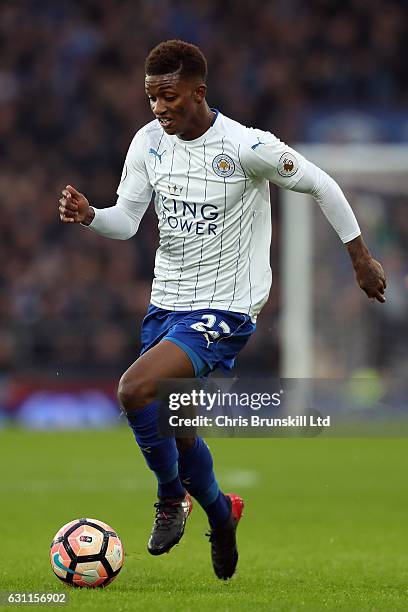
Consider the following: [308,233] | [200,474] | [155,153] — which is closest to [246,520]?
[200,474]

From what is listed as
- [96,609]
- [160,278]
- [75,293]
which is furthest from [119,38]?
[96,609]

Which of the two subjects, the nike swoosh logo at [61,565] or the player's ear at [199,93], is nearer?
the nike swoosh logo at [61,565]

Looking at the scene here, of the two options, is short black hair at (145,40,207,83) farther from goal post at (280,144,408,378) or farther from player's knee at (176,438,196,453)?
goal post at (280,144,408,378)

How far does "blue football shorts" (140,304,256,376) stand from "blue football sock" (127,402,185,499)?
11.4 inches

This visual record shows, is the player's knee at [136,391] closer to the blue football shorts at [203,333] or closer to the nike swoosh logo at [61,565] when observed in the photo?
the blue football shorts at [203,333]

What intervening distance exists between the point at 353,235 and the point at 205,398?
36.5 inches

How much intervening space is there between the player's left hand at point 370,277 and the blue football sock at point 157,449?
39.1 inches

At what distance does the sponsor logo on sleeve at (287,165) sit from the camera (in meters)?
5.46

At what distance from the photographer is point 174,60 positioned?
17.7 feet

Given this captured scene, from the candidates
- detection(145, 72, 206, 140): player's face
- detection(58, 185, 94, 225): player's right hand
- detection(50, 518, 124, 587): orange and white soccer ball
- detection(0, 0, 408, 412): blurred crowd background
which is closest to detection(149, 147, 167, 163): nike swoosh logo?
detection(145, 72, 206, 140): player's face

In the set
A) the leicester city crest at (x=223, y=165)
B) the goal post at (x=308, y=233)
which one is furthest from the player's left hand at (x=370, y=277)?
the goal post at (x=308, y=233)

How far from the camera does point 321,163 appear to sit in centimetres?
1387

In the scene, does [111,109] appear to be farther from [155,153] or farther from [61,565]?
[61,565]

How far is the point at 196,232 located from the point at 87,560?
1.46m
